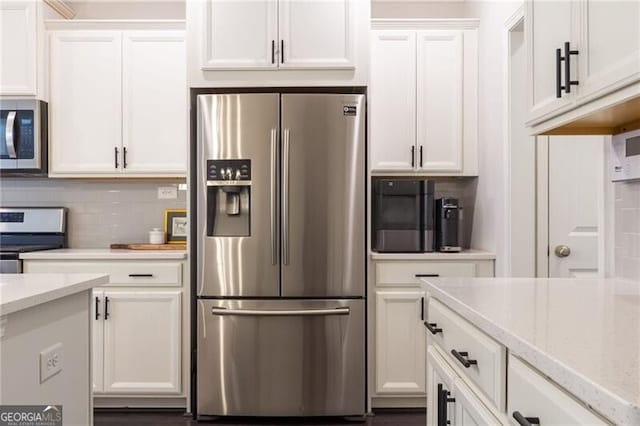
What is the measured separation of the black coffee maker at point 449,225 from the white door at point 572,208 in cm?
51

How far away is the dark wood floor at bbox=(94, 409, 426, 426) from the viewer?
2.59 metres

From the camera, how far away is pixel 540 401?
80cm

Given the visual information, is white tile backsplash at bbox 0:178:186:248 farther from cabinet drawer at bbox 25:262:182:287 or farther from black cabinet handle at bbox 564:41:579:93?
black cabinet handle at bbox 564:41:579:93

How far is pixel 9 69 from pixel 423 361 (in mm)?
2988

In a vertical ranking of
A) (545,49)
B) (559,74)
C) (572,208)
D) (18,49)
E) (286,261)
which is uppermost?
(18,49)

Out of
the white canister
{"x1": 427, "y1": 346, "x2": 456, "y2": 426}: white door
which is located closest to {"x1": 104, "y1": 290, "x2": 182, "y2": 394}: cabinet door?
the white canister

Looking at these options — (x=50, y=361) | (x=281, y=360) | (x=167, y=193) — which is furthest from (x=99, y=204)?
(x=50, y=361)

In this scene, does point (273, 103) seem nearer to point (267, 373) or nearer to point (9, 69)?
point (267, 373)

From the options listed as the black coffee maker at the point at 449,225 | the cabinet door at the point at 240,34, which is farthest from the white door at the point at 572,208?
the cabinet door at the point at 240,34

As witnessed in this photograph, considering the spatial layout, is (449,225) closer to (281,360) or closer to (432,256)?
(432,256)

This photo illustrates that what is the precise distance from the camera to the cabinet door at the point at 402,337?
105 inches

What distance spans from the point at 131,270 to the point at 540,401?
7.79 ft

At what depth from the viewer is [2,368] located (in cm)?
110

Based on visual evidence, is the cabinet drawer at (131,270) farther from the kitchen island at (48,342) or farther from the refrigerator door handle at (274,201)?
the kitchen island at (48,342)
